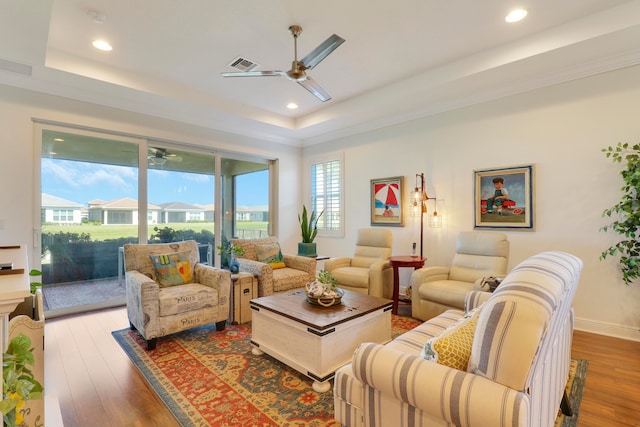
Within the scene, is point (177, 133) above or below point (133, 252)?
above

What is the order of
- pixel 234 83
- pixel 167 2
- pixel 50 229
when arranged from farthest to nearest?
1. pixel 234 83
2. pixel 50 229
3. pixel 167 2

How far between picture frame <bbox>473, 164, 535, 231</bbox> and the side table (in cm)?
287

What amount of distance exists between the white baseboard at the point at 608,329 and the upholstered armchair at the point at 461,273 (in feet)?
3.02

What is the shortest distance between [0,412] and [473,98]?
14.9 feet

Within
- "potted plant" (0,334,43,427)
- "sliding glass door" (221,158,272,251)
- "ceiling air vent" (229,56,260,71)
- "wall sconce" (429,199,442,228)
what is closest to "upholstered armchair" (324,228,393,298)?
"wall sconce" (429,199,442,228)

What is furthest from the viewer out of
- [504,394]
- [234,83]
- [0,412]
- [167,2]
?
[234,83]

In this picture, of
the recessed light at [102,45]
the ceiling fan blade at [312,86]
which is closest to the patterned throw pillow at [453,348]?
the ceiling fan blade at [312,86]

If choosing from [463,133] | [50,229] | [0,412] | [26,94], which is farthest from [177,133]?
[0,412]

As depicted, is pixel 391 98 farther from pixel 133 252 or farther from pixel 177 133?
pixel 133 252

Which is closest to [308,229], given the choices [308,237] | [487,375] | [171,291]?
[308,237]

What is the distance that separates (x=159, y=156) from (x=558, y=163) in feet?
16.6

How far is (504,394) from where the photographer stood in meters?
0.99

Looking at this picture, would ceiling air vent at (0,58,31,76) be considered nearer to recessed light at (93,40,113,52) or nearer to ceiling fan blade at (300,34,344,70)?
recessed light at (93,40,113,52)

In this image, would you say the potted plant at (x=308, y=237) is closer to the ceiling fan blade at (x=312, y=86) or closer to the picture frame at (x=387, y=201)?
the picture frame at (x=387, y=201)
